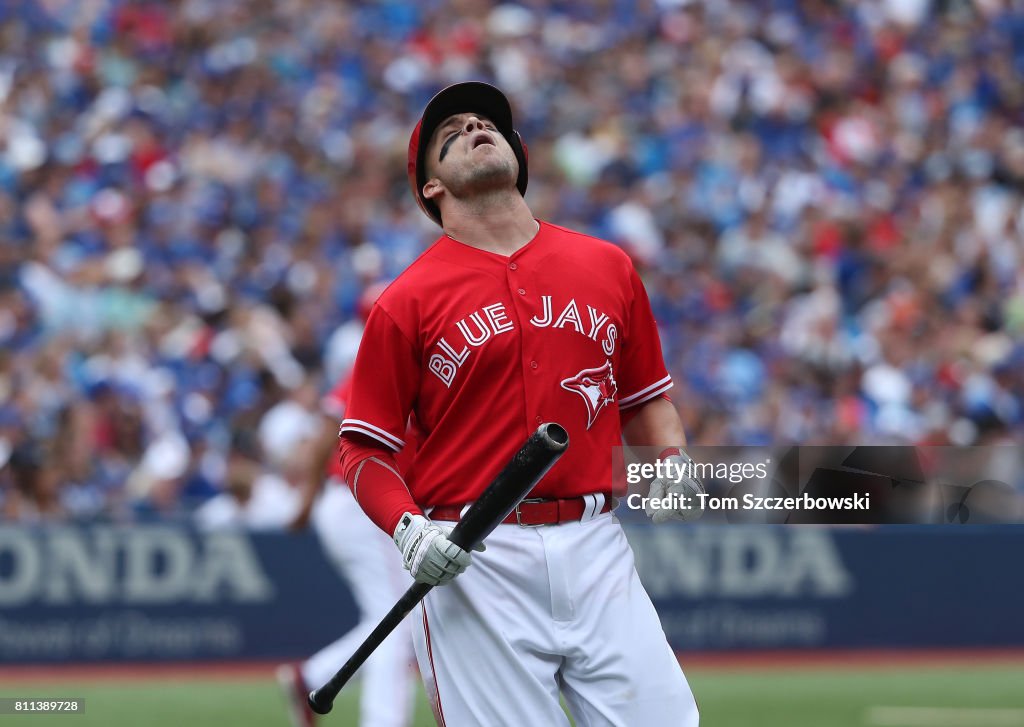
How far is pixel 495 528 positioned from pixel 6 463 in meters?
7.81

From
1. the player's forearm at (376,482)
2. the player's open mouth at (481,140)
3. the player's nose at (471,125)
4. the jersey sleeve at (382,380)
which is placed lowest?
the player's forearm at (376,482)

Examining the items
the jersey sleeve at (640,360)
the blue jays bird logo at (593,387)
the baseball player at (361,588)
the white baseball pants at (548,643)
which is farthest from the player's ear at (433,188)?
the baseball player at (361,588)

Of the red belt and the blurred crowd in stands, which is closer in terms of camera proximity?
the red belt

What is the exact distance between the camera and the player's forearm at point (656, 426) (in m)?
4.66

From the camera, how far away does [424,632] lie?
4.44m

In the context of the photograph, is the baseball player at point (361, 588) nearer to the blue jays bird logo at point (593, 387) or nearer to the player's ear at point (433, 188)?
the player's ear at point (433, 188)

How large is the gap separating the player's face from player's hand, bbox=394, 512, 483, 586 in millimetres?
1029

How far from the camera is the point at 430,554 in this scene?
4020 mm

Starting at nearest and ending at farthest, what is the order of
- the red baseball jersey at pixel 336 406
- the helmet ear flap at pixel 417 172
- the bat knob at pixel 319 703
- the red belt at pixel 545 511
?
1. the red belt at pixel 545 511
2. the bat knob at pixel 319 703
3. the helmet ear flap at pixel 417 172
4. the red baseball jersey at pixel 336 406

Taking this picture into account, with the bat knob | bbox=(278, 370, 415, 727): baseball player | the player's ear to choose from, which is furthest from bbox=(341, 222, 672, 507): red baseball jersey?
bbox=(278, 370, 415, 727): baseball player

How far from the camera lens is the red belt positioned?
4.35m

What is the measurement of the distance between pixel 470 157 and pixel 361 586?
3367 mm

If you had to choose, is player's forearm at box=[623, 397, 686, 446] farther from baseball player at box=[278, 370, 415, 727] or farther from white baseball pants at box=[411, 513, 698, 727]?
baseball player at box=[278, 370, 415, 727]

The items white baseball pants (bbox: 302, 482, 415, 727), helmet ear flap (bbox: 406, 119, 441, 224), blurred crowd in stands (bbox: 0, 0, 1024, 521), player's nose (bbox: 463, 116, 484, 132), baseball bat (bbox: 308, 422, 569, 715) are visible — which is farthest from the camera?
blurred crowd in stands (bbox: 0, 0, 1024, 521)
